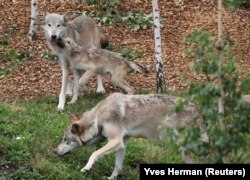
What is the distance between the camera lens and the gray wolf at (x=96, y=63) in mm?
11680

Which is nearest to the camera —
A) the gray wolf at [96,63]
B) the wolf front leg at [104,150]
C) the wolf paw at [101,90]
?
the wolf front leg at [104,150]

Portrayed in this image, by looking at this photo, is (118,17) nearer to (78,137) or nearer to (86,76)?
(86,76)

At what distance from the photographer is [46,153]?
875 cm

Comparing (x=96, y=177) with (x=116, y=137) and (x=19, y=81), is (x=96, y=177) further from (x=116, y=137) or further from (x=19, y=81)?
(x=19, y=81)

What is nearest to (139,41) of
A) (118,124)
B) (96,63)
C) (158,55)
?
(158,55)

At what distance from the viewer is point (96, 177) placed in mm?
8391

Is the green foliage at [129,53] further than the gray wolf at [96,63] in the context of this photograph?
Yes

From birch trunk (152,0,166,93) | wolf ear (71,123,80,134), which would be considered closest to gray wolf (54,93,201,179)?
wolf ear (71,123,80,134)

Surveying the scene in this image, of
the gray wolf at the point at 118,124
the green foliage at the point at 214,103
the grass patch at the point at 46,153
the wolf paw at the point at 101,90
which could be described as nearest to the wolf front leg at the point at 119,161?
the gray wolf at the point at 118,124

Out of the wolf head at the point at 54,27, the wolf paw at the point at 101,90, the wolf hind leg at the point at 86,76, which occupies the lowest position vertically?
the wolf paw at the point at 101,90

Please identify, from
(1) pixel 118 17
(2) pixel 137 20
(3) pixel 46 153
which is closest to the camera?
(3) pixel 46 153

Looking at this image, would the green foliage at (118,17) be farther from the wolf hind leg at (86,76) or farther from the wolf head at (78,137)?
the wolf head at (78,137)

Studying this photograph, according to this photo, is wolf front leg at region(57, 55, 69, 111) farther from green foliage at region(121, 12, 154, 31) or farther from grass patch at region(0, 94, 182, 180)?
green foliage at region(121, 12, 154, 31)

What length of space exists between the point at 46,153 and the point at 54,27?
4.12m
